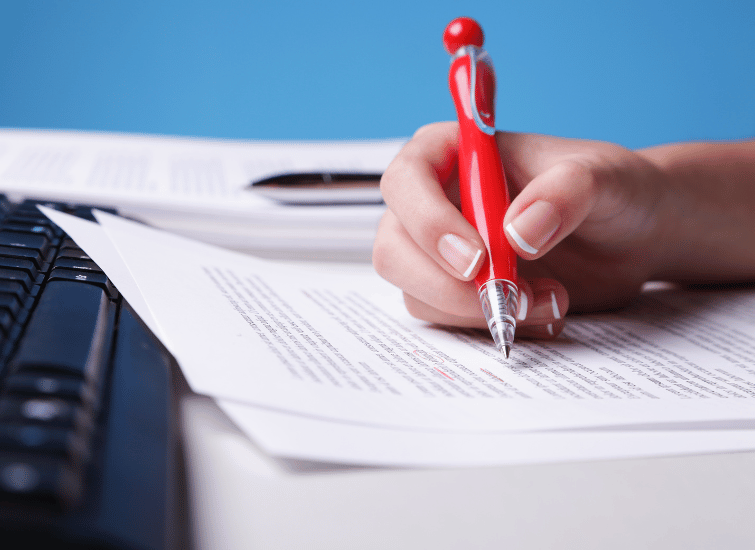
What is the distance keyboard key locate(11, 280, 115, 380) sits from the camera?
19cm

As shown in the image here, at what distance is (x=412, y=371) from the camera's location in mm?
280

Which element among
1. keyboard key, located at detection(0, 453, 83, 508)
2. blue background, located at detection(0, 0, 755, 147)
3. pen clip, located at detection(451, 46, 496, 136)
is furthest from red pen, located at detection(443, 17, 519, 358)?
blue background, located at detection(0, 0, 755, 147)

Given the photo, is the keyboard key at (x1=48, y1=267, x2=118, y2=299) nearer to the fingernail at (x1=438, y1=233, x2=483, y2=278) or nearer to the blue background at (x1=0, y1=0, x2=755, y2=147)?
the fingernail at (x1=438, y1=233, x2=483, y2=278)

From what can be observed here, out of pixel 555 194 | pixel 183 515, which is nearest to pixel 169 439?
pixel 183 515

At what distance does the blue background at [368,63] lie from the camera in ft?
5.05

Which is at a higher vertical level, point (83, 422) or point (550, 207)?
point (550, 207)

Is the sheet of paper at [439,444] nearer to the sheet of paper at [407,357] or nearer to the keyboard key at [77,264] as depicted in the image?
the sheet of paper at [407,357]

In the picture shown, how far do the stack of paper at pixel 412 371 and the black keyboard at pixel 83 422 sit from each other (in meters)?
0.02

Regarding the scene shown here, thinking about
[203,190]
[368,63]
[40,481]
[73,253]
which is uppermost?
[368,63]

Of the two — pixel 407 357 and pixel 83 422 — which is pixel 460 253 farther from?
pixel 83 422

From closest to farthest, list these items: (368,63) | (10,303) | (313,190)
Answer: (10,303) → (313,190) → (368,63)

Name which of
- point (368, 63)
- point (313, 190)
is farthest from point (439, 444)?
point (368, 63)

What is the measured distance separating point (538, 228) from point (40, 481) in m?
0.26

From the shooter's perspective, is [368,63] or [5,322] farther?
[368,63]
